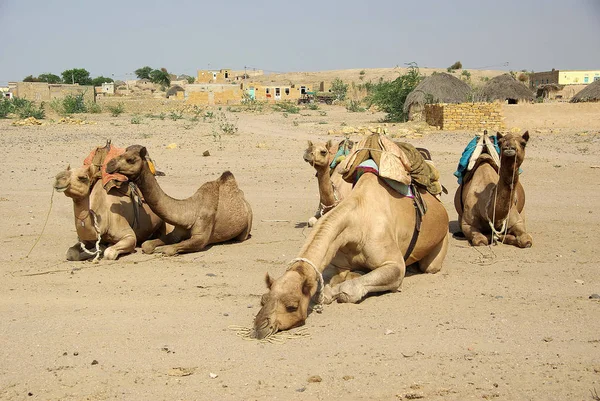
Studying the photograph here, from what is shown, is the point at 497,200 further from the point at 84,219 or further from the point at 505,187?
the point at 84,219

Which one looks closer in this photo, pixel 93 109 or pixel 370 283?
pixel 370 283

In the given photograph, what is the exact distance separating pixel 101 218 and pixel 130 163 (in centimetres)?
101

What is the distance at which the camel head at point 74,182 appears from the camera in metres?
8.09

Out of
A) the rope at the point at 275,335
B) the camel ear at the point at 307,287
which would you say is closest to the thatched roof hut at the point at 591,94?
the camel ear at the point at 307,287

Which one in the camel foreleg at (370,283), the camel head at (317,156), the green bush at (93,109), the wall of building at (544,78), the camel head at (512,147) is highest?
the wall of building at (544,78)

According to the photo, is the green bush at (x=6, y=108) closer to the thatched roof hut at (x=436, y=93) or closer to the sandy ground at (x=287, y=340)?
the thatched roof hut at (x=436, y=93)

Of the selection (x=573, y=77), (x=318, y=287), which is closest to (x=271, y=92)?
(x=573, y=77)

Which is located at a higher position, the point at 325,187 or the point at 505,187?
the point at 505,187

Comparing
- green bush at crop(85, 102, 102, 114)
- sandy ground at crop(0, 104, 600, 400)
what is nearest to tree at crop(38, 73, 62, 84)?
green bush at crop(85, 102, 102, 114)

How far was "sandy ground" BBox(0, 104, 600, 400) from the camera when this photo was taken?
490cm

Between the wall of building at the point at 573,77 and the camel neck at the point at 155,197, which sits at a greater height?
the wall of building at the point at 573,77

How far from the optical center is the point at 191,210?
918cm

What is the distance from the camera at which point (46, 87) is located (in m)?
59.6

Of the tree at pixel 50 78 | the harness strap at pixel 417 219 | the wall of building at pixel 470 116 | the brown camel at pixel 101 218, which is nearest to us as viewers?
the harness strap at pixel 417 219
